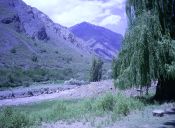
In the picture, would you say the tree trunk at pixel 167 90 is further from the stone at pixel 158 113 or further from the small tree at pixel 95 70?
the small tree at pixel 95 70

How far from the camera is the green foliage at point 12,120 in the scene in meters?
21.4

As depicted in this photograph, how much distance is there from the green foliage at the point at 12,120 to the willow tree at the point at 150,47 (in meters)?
8.21

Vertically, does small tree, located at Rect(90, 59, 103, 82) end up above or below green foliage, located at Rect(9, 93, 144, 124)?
above

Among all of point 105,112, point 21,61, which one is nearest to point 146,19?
point 105,112

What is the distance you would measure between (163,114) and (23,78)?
91858mm

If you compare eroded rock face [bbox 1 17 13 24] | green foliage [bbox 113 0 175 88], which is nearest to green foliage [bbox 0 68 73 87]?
eroded rock face [bbox 1 17 13 24]

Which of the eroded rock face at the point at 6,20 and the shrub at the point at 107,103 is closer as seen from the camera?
the shrub at the point at 107,103

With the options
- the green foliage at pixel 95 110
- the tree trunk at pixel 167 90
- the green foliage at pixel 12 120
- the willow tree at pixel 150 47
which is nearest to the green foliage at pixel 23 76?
the green foliage at pixel 95 110

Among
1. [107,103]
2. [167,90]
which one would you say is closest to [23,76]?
[167,90]

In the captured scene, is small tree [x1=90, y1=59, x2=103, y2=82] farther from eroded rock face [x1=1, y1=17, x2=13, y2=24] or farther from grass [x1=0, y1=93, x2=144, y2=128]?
eroded rock face [x1=1, y1=17, x2=13, y2=24]

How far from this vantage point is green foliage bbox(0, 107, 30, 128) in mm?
21422

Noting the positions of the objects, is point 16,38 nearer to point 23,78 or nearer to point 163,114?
point 23,78

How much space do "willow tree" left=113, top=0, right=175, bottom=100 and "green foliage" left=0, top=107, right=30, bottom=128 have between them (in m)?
8.21

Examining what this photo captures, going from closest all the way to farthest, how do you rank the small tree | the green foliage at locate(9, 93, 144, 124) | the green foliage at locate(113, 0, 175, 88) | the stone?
the stone < the green foliage at locate(9, 93, 144, 124) < the green foliage at locate(113, 0, 175, 88) < the small tree
